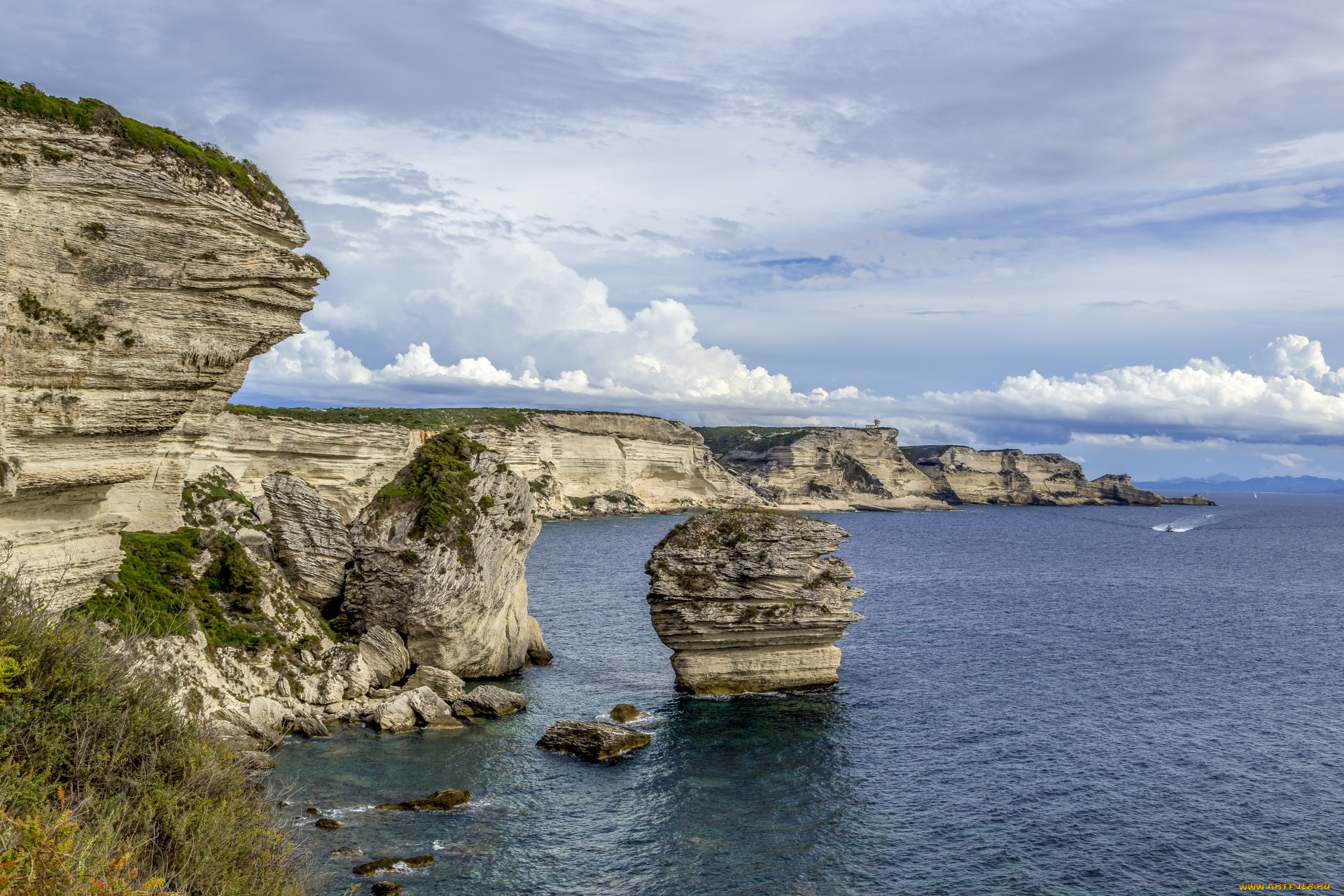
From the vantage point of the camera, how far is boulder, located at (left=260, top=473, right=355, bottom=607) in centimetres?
3775

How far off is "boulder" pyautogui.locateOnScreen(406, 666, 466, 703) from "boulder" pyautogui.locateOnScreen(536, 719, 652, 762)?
228 inches

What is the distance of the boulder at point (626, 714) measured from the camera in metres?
33.8

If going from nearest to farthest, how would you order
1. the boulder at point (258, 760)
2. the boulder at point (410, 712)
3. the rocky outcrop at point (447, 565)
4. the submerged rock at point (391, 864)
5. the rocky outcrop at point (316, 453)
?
1. the submerged rock at point (391, 864)
2. the boulder at point (258, 760)
3. the boulder at point (410, 712)
4. the rocky outcrop at point (447, 565)
5. the rocky outcrop at point (316, 453)

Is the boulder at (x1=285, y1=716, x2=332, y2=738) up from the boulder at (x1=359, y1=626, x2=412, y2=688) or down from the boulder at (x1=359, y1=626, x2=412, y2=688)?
down

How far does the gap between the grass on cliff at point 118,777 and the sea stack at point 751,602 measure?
2261 cm

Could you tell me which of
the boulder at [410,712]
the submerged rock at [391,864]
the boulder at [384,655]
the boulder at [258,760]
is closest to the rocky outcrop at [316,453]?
the boulder at [384,655]

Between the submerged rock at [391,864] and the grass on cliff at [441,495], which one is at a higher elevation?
the grass on cliff at [441,495]

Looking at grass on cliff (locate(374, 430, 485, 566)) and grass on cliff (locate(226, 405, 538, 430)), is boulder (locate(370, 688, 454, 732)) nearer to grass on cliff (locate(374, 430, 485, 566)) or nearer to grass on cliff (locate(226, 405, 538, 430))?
grass on cliff (locate(374, 430, 485, 566))

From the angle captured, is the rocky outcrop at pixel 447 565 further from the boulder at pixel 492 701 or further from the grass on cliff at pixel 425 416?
the grass on cliff at pixel 425 416

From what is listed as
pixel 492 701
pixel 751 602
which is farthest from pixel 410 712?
pixel 751 602

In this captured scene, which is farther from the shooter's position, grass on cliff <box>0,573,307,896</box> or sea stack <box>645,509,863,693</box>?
sea stack <box>645,509,863,693</box>

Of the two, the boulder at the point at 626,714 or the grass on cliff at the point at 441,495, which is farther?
the grass on cliff at the point at 441,495

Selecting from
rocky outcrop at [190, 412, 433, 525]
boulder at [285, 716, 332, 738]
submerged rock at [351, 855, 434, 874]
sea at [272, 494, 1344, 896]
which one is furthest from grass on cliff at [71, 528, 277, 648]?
rocky outcrop at [190, 412, 433, 525]

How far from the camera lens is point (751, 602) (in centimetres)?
3603
